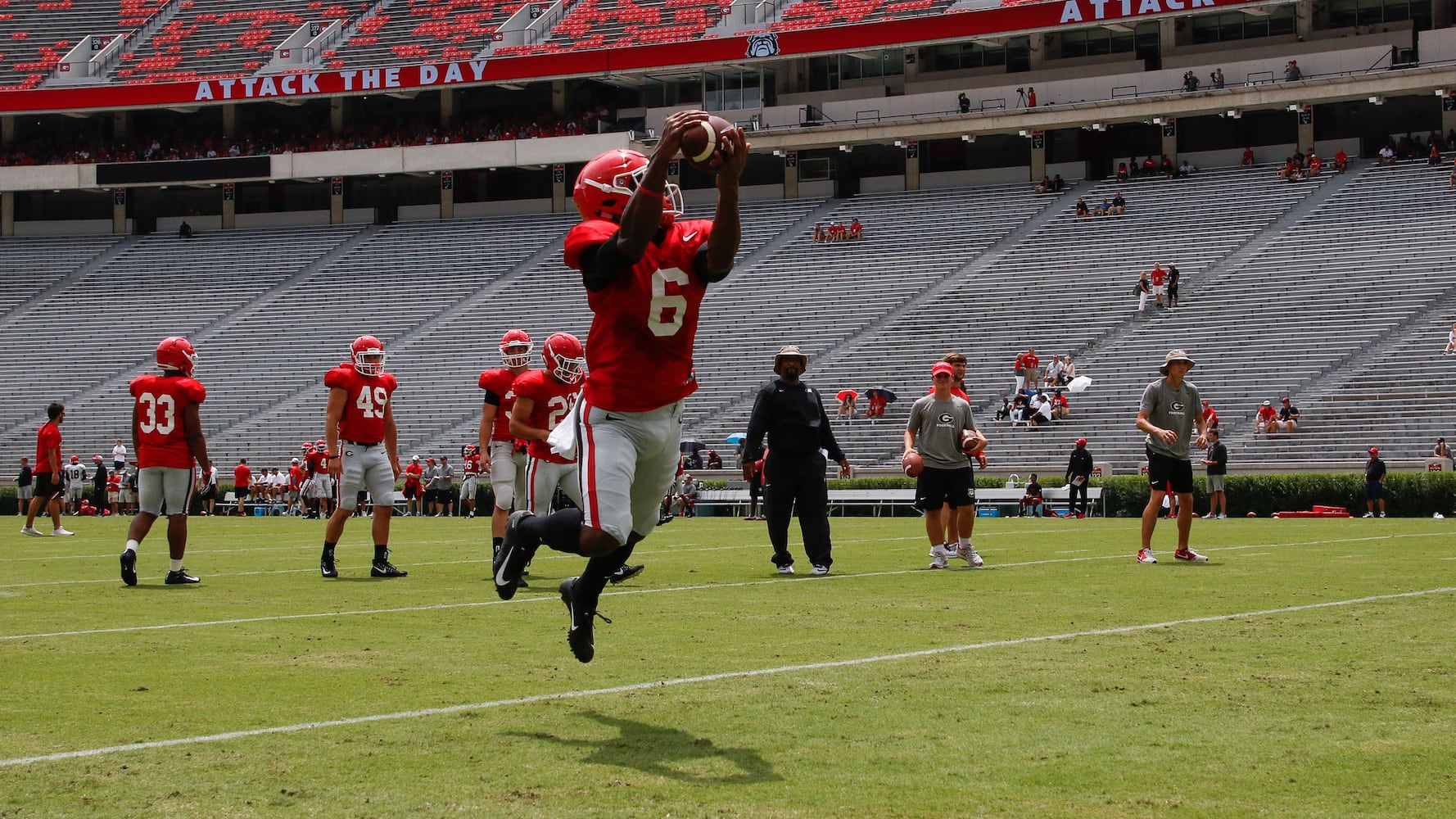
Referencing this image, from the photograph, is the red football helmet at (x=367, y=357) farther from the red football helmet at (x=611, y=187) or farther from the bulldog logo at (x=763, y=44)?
the bulldog logo at (x=763, y=44)

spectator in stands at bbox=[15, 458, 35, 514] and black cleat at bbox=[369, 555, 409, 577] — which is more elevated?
black cleat at bbox=[369, 555, 409, 577]

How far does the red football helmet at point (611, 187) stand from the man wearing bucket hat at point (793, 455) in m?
6.93

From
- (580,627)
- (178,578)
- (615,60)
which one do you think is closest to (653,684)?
(580,627)

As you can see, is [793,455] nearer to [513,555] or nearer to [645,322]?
[513,555]

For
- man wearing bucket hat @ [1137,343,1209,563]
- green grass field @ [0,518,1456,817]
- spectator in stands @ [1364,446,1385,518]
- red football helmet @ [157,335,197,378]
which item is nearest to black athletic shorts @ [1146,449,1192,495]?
man wearing bucket hat @ [1137,343,1209,563]

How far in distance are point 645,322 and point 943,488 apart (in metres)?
8.20

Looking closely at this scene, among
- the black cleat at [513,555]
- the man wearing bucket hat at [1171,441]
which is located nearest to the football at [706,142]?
the black cleat at [513,555]

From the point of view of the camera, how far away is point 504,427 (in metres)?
13.9

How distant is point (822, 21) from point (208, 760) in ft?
169

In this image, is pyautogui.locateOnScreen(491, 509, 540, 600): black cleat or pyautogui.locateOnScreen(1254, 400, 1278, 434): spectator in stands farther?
pyautogui.locateOnScreen(1254, 400, 1278, 434): spectator in stands

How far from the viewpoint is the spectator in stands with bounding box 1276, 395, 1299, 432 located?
33.9m

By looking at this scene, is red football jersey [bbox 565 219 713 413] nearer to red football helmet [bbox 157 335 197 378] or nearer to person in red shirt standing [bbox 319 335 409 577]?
person in red shirt standing [bbox 319 335 409 577]

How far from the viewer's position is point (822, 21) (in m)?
54.2

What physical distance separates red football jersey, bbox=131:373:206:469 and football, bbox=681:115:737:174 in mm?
8215
